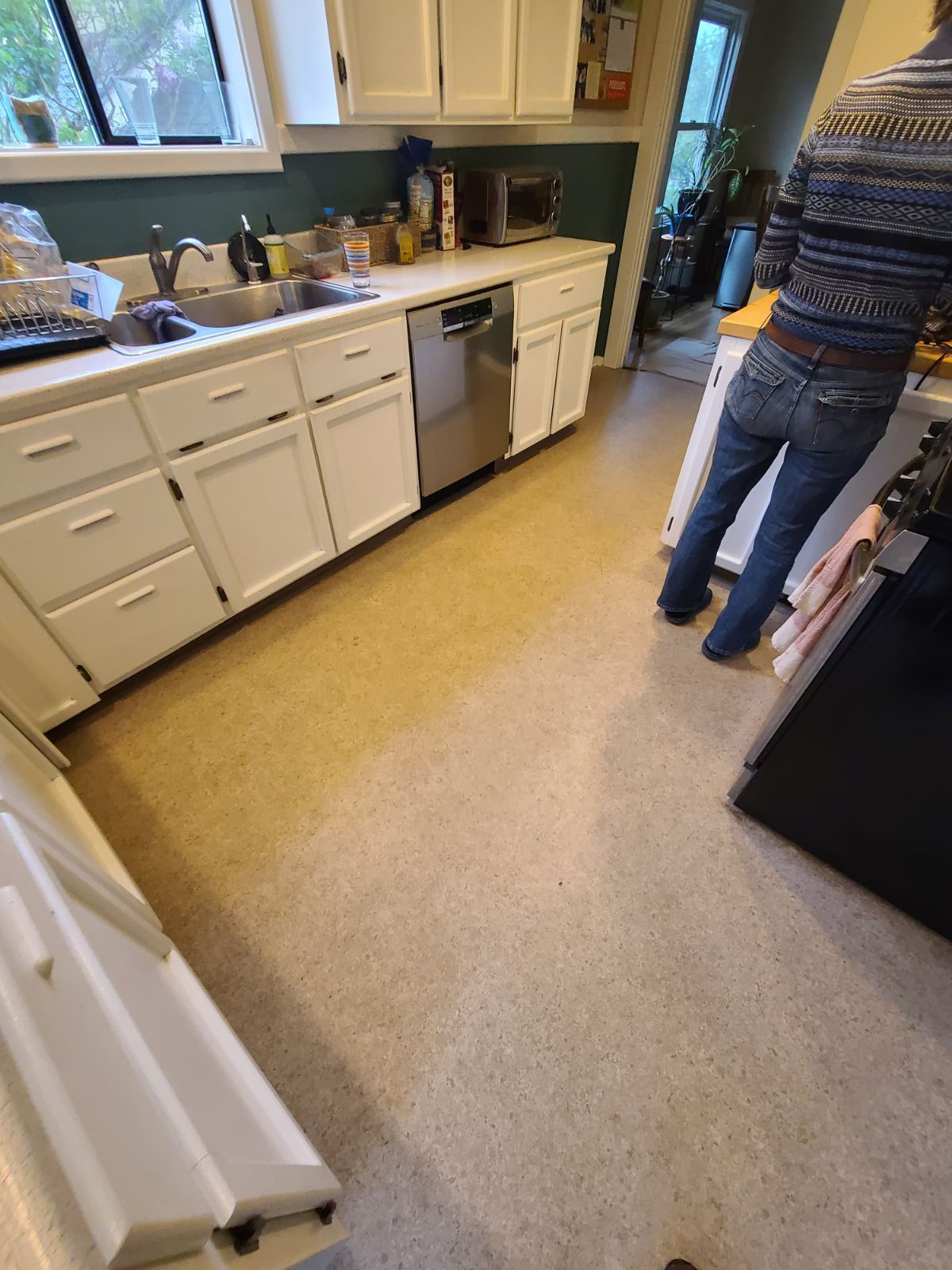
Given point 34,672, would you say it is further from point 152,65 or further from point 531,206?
point 531,206

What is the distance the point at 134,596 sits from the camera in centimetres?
155

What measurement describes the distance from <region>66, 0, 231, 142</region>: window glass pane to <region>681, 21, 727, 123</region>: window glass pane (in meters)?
4.46

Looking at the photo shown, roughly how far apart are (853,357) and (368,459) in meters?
1.47

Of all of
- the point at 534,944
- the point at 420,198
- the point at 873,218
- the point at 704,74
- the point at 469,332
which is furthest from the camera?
the point at 704,74

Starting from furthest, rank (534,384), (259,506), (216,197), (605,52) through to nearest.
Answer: (605,52), (534,384), (216,197), (259,506)

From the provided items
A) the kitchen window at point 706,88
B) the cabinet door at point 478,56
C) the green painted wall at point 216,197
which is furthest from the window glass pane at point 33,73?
the kitchen window at point 706,88

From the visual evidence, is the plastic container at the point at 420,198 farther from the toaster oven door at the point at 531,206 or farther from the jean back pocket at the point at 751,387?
the jean back pocket at the point at 751,387

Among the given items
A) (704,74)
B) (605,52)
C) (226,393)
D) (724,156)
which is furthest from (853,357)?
(704,74)

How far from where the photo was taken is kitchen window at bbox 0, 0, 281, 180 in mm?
1515

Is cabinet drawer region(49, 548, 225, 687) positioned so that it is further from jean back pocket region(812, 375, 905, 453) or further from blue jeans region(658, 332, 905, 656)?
jean back pocket region(812, 375, 905, 453)

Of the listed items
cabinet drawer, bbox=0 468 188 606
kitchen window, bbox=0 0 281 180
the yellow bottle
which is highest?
kitchen window, bbox=0 0 281 180

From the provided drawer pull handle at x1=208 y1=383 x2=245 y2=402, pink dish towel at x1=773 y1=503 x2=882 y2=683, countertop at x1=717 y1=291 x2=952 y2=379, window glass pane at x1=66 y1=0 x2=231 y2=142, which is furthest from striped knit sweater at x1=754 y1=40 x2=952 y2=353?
window glass pane at x1=66 y1=0 x2=231 y2=142

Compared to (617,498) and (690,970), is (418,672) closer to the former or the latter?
(690,970)

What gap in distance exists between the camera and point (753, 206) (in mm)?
5656
